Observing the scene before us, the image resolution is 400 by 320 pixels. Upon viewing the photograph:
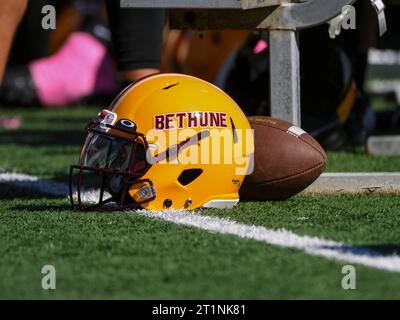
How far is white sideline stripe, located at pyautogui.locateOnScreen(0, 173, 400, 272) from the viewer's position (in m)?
2.67

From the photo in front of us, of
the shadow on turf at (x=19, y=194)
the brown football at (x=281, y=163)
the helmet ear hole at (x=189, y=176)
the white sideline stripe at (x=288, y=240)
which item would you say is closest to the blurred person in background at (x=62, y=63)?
the shadow on turf at (x=19, y=194)

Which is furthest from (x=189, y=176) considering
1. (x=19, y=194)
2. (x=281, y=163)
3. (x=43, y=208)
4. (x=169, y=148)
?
(x=19, y=194)

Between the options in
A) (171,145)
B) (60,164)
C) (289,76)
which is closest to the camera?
(171,145)

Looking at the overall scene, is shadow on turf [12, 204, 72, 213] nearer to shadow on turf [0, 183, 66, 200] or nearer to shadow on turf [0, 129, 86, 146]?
shadow on turf [0, 183, 66, 200]

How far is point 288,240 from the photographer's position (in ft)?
9.60

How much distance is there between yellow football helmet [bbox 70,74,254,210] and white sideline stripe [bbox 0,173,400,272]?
0.09 meters

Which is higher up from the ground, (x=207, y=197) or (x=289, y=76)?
(x=289, y=76)

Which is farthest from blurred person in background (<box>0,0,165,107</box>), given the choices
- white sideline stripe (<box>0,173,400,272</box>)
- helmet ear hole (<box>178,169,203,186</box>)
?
white sideline stripe (<box>0,173,400,272</box>)

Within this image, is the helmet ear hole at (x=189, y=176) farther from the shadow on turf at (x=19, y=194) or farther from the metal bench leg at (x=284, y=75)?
the shadow on turf at (x=19, y=194)

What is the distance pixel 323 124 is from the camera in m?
5.32
